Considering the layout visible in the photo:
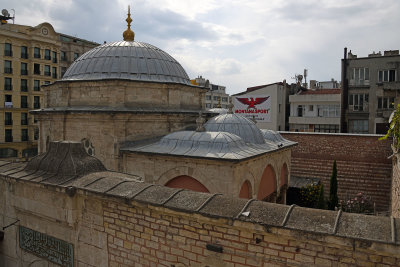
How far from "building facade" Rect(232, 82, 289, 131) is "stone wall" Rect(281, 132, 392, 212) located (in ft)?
39.6

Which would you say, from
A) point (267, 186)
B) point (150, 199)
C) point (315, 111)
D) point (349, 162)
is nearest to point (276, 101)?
point (315, 111)

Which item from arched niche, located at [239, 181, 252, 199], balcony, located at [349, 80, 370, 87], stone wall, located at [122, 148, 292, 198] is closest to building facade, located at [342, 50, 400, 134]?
balcony, located at [349, 80, 370, 87]

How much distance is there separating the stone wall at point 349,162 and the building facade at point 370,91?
342 inches

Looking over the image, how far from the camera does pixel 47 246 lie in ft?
19.0

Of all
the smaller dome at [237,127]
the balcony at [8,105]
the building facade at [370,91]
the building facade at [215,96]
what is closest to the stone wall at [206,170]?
the smaller dome at [237,127]

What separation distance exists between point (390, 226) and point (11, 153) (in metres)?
34.1

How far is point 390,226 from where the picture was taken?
130 inches

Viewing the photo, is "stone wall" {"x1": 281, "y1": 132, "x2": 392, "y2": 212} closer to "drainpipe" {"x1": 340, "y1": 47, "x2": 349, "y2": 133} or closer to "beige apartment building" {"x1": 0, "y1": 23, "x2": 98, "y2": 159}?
"drainpipe" {"x1": 340, "y1": 47, "x2": 349, "y2": 133}

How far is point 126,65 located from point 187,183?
6084 mm

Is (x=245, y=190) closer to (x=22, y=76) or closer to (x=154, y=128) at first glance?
(x=154, y=128)

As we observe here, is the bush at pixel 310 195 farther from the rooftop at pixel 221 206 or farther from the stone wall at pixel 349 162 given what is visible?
the rooftop at pixel 221 206

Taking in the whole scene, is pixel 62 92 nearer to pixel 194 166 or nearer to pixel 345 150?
pixel 194 166

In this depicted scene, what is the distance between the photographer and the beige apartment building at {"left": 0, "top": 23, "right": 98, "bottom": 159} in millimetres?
30078

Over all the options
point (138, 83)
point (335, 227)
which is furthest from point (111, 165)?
point (335, 227)
